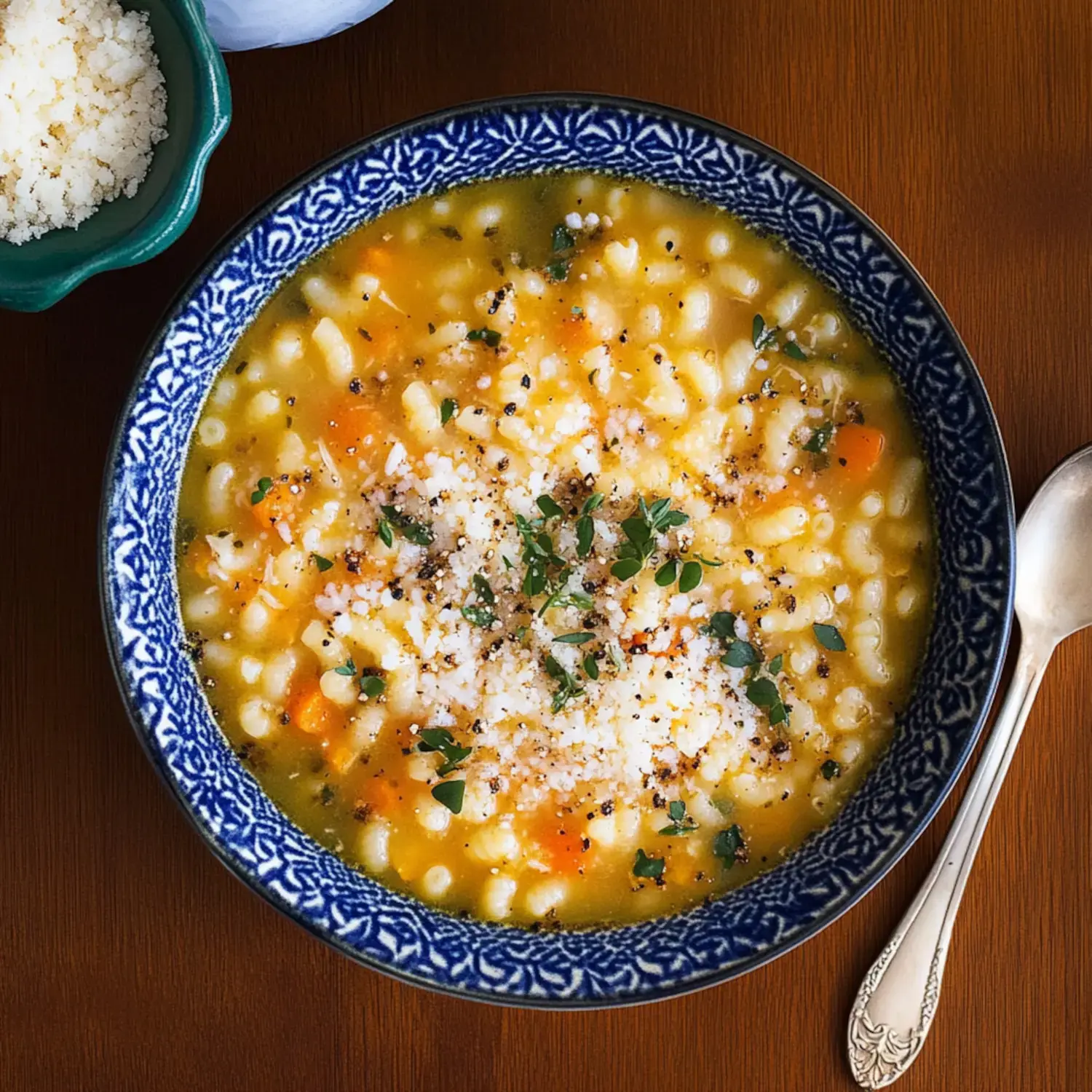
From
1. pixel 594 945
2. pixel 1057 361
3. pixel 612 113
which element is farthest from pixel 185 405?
pixel 1057 361

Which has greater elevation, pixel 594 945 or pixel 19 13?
pixel 19 13

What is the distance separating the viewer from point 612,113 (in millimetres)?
2281

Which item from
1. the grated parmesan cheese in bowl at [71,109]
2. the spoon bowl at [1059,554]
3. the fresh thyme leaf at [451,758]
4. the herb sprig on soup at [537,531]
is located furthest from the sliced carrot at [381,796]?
the spoon bowl at [1059,554]

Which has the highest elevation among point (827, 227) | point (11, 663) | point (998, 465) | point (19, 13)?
point (19, 13)

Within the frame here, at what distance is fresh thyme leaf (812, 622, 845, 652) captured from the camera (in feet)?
8.14

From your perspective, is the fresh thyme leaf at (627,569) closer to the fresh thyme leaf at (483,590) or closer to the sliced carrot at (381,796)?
the fresh thyme leaf at (483,590)

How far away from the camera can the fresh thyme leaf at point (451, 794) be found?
7.98 feet

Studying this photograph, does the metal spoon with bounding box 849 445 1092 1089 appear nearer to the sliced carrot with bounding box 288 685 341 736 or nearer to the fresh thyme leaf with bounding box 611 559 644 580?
the fresh thyme leaf with bounding box 611 559 644 580

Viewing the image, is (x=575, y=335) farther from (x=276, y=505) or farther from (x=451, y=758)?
(x=451, y=758)

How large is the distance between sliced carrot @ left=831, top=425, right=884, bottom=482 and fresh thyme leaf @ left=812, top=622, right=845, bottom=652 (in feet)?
1.07

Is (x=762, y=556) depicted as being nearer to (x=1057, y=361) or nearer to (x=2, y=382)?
(x=1057, y=361)

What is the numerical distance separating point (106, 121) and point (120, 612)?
0.91 meters

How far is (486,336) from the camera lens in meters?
2.44

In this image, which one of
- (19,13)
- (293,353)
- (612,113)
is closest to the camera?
(19,13)
